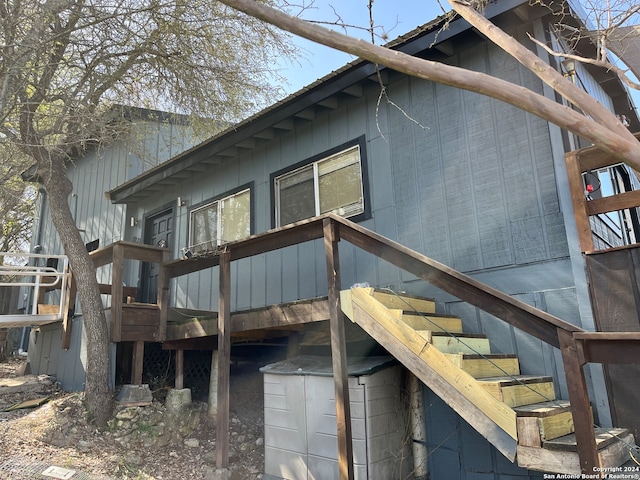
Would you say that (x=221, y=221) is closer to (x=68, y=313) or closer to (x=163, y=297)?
(x=163, y=297)

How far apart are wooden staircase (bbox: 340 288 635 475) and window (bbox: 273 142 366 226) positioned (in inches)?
72.9

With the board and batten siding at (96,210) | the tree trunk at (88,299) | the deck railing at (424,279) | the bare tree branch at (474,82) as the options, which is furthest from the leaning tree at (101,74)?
the bare tree branch at (474,82)

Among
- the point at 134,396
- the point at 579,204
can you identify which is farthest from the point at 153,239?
the point at 579,204

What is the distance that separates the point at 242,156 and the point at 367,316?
408 centimetres

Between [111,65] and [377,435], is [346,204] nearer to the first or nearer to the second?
[377,435]

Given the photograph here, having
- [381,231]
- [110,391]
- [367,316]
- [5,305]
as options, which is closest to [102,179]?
[5,305]

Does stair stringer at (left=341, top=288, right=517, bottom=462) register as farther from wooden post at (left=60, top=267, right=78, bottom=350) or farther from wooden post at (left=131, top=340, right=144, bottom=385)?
wooden post at (left=60, top=267, right=78, bottom=350)

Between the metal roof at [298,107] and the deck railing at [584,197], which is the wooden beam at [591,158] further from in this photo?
the metal roof at [298,107]

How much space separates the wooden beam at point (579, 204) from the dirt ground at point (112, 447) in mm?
3501

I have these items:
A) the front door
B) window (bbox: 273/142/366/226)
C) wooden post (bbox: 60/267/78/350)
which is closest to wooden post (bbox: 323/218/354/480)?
window (bbox: 273/142/366/226)

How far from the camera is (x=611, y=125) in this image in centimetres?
227

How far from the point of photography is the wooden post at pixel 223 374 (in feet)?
13.9

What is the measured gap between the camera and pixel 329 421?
3809mm

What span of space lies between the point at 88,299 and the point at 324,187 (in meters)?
3.02
